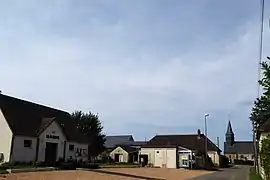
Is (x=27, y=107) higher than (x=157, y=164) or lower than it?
higher

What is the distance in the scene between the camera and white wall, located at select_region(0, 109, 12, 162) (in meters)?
38.4

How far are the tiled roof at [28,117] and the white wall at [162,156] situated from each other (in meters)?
16.4

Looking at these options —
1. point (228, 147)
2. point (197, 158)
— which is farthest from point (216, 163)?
point (228, 147)

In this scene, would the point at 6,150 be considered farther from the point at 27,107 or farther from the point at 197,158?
the point at 197,158

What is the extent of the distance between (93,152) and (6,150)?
28921 mm

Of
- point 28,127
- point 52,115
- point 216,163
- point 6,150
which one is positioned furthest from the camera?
point 216,163

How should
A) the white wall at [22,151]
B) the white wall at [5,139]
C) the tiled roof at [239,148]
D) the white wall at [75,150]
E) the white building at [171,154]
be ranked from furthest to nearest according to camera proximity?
the tiled roof at [239,148] < the white building at [171,154] < the white wall at [75,150] < the white wall at [22,151] < the white wall at [5,139]

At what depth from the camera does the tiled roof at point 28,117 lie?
40.5m

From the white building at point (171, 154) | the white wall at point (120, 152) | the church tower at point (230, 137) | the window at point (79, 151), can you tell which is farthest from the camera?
the church tower at point (230, 137)

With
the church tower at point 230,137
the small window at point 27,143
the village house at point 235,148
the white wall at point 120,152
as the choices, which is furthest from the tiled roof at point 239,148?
the small window at point 27,143

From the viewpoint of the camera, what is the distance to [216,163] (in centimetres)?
7331

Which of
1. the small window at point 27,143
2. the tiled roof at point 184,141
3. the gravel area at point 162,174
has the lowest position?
the gravel area at point 162,174

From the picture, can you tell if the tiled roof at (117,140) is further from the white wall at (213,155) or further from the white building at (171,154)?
the white building at (171,154)

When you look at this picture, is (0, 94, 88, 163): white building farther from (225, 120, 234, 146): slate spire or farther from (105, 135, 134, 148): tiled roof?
(225, 120, 234, 146): slate spire
